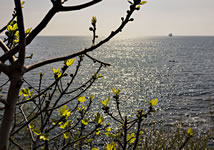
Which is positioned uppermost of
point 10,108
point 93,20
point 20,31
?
point 93,20

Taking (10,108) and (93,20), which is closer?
(10,108)

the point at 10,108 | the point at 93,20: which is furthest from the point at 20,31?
the point at 93,20

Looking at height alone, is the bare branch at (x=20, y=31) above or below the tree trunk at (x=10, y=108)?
above

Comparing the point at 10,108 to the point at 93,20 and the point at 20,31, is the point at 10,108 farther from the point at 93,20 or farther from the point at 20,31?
the point at 93,20

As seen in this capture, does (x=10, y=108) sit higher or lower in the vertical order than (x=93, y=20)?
lower

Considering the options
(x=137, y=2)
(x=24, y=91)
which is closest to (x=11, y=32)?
(x=24, y=91)

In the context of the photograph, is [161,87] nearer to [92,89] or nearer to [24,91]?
[92,89]

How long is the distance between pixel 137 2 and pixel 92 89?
2419 cm

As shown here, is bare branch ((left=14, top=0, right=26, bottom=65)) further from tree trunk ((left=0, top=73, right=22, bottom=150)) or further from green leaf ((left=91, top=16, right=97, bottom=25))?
green leaf ((left=91, top=16, right=97, bottom=25))

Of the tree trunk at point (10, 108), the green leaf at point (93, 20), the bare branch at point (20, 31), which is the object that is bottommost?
the tree trunk at point (10, 108)

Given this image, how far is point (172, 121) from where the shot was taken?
15.8 m

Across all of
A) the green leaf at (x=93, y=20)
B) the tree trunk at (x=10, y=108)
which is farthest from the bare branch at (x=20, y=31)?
the green leaf at (x=93, y=20)

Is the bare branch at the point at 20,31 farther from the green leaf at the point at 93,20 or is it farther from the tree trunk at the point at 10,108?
the green leaf at the point at 93,20

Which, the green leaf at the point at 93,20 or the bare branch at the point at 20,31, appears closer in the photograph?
the bare branch at the point at 20,31
